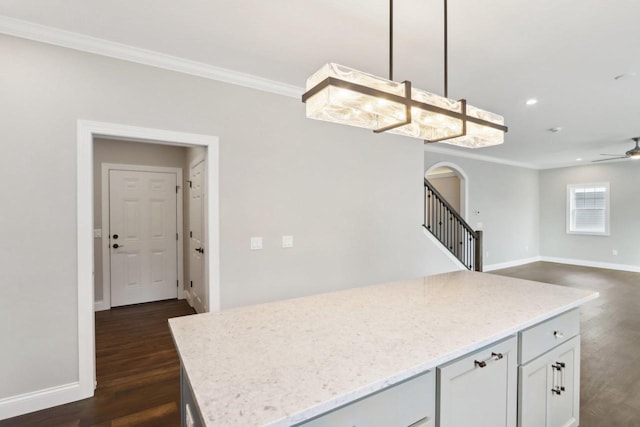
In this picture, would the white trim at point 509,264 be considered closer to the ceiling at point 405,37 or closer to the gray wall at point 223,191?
the gray wall at point 223,191

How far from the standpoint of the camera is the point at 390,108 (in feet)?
4.96

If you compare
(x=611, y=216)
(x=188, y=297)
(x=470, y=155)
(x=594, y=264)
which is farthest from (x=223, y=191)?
(x=594, y=264)

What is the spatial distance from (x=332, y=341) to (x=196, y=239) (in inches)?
136

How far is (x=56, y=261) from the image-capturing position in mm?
2254

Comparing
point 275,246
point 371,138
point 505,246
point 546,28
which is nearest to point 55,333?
point 275,246

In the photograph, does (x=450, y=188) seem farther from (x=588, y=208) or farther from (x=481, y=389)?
(x=481, y=389)

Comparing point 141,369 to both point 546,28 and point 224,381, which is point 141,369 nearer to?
point 224,381

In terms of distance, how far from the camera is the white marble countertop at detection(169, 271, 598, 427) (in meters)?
0.86

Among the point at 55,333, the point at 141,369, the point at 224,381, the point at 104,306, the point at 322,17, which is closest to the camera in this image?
the point at 224,381

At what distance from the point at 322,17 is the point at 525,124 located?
378 cm

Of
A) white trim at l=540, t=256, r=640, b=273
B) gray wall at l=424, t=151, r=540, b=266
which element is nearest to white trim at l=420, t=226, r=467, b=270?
gray wall at l=424, t=151, r=540, b=266

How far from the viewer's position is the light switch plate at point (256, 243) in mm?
3025

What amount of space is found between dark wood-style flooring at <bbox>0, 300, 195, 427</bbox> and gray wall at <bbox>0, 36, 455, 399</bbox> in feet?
0.83

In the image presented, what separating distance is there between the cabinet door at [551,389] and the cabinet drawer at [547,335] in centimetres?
3
